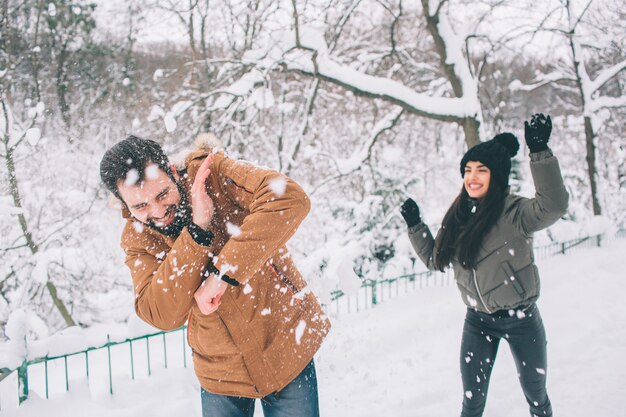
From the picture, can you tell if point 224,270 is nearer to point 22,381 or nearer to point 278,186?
point 278,186

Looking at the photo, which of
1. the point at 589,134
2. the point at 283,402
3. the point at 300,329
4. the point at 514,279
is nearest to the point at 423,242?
the point at 514,279

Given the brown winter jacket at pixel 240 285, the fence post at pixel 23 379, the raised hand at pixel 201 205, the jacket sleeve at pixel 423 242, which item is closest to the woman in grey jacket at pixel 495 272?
the jacket sleeve at pixel 423 242

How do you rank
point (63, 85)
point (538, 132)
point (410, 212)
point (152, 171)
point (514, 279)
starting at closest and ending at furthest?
point (152, 171)
point (538, 132)
point (514, 279)
point (410, 212)
point (63, 85)

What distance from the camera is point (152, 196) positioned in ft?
4.78

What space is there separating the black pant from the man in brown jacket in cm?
112

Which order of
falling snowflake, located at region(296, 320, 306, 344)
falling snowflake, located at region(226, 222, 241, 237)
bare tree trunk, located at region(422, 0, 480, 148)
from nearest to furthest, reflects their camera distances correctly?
falling snowflake, located at region(226, 222, 241, 237)
falling snowflake, located at region(296, 320, 306, 344)
bare tree trunk, located at region(422, 0, 480, 148)

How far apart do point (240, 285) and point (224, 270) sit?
0.21 metres

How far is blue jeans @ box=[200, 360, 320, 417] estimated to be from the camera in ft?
5.50

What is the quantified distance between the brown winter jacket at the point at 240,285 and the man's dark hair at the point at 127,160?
15cm

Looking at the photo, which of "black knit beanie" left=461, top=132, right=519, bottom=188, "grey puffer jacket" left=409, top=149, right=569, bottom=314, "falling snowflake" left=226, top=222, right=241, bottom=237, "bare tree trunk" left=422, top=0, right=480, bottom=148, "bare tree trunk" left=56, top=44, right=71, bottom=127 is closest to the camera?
"falling snowflake" left=226, top=222, right=241, bottom=237

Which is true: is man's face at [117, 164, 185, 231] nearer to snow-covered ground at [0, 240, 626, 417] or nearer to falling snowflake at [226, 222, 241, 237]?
falling snowflake at [226, 222, 241, 237]

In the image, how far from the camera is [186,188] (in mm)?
1576

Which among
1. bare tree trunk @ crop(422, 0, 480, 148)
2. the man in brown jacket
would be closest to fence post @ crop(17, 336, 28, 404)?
the man in brown jacket

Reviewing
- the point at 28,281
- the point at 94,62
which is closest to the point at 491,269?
the point at 28,281
